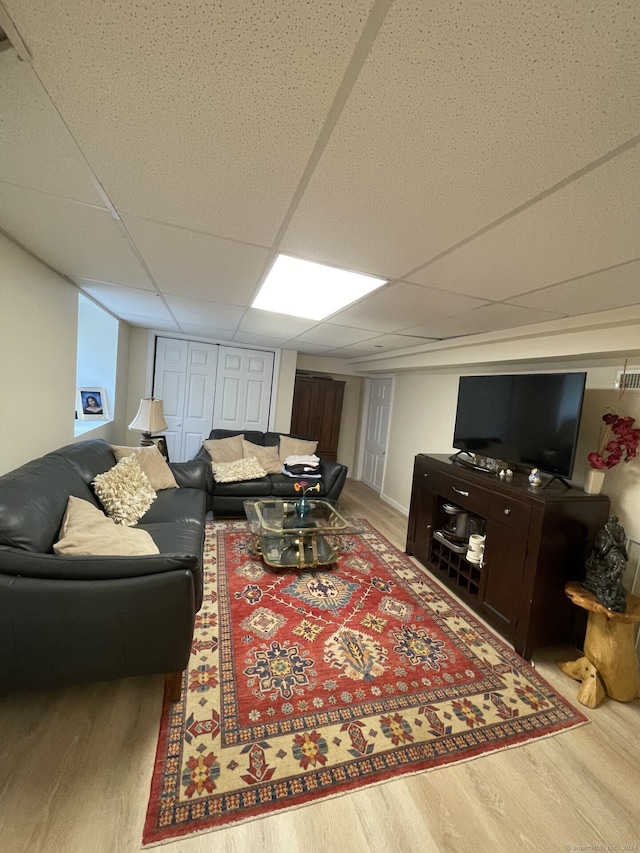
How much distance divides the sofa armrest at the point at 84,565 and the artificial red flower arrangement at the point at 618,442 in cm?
238

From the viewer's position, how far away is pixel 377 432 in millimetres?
5383

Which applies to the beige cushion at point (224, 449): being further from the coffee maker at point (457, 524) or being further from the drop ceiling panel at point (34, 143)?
the drop ceiling panel at point (34, 143)

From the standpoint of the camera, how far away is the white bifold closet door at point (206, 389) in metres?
4.55

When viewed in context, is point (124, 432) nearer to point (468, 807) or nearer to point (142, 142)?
point (142, 142)

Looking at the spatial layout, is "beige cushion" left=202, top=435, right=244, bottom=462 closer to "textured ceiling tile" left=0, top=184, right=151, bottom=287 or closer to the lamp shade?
the lamp shade

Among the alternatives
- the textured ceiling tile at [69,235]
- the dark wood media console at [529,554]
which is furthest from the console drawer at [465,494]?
the textured ceiling tile at [69,235]

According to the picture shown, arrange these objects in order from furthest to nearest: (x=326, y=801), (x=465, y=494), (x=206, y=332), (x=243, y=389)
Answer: (x=243, y=389) < (x=206, y=332) < (x=465, y=494) < (x=326, y=801)

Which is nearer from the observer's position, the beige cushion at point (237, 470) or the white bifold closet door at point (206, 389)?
the beige cushion at point (237, 470)

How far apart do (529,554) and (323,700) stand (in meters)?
1.41

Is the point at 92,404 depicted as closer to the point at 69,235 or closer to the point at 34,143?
the point at 69,235

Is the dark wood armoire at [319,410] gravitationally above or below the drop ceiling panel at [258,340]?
below

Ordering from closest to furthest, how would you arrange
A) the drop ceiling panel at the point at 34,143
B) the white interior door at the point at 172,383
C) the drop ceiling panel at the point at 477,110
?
the drop ceiling panel at the point at 477,110 → the drop ceiling panel at the point at 34,143 → the white interior door at the point at 172,383

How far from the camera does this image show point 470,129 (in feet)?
2.42

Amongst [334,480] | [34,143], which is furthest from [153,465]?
[34,143]
